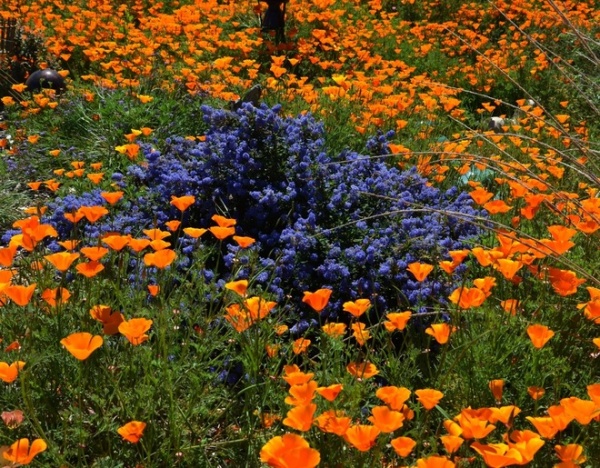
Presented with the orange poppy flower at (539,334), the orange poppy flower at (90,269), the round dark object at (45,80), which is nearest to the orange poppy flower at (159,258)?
the orange poppy flower at (90,269)

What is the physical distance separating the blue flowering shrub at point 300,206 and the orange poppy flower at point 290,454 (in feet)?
4.51

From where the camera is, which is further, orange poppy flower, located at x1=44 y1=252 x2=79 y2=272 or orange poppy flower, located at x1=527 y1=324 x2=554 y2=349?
orange poppy flower, located at x1=44 y1=252 x2=79 y2=272

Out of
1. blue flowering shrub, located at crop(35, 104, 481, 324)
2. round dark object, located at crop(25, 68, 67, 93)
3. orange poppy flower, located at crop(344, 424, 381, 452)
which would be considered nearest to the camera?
orange poppy flower, located at crop(344, 424, 381, 452)

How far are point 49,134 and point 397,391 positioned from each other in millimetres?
3645

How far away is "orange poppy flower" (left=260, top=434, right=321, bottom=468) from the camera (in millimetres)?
1344

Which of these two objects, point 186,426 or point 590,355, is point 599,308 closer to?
point 590,355

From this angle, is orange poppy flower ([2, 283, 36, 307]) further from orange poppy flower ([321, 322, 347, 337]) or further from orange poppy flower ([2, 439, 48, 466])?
orange poppy flower ([321, 322, 347, 337])

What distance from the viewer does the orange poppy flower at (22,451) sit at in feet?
4.97

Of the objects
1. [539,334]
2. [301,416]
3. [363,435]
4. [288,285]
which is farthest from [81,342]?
[288,285]

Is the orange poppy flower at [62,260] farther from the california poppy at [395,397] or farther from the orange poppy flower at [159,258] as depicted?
the california poppy at [395,397]

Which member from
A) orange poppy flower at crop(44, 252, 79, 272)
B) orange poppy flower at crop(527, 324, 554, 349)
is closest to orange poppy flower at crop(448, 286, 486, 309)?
orange poppy flower at crop(527, 324, 554, 349)

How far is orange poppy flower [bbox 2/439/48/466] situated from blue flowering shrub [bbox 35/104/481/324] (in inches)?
50.9

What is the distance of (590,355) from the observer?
229 cm

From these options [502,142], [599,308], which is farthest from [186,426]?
[502,142]
